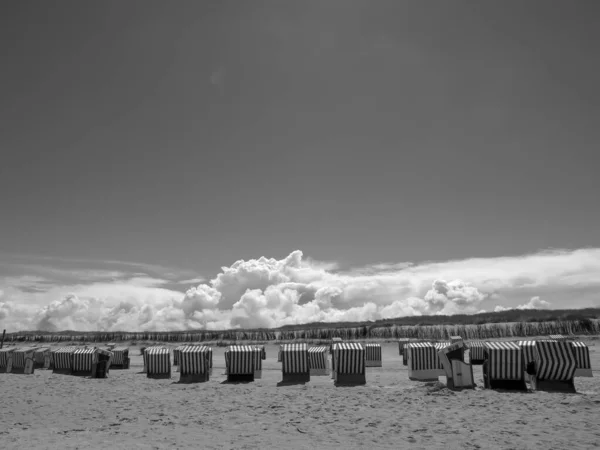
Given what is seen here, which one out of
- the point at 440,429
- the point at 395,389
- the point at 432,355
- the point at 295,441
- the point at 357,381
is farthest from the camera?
the point at 432,355

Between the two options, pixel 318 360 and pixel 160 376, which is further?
pixel 318 360

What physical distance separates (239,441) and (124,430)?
2682 mm

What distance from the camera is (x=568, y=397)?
1222 cm

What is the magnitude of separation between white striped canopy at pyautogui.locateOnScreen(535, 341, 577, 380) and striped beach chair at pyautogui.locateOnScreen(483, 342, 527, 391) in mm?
609

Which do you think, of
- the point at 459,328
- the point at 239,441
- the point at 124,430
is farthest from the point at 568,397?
the point at 459,328

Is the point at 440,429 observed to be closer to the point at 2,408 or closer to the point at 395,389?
the point at 395,389

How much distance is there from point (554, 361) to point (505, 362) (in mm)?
1480

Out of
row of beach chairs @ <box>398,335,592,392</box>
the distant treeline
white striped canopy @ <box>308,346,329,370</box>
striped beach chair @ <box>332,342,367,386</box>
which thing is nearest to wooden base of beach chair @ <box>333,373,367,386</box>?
striped beach chair @ <box>332,342,367,386</box>

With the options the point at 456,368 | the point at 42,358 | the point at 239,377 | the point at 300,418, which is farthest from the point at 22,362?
the point at 456,368

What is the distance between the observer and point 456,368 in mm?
14234

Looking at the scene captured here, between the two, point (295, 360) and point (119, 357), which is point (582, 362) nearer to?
point (295, 360)

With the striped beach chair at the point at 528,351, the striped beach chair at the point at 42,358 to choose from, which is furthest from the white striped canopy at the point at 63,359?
the striped beach chair at the point at 528,351

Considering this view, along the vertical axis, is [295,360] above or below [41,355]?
above

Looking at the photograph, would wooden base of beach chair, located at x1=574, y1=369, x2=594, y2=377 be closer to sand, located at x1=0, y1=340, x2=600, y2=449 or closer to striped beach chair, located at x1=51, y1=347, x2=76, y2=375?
sand, located at x1=0, y1=340, x2=600, y2=449
